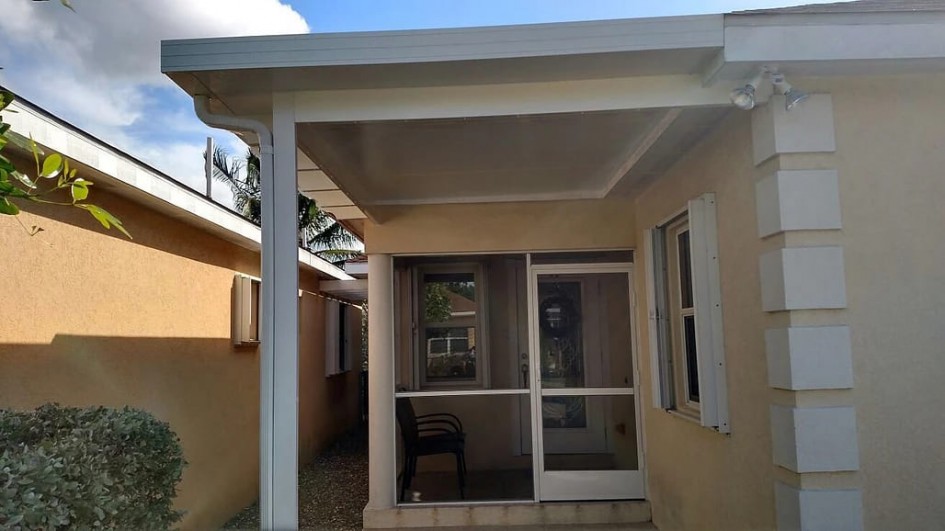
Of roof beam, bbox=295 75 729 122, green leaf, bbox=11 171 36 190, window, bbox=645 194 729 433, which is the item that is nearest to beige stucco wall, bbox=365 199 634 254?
window, bbox=645 194 729 433

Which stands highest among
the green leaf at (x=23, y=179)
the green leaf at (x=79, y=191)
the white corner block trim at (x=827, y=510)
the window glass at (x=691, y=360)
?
the green leaf at (x=23, y=179)

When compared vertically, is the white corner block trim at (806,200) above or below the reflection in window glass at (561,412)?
above

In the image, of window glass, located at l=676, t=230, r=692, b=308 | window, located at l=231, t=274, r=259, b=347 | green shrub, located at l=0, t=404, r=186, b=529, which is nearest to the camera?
green shrub, located at l=0, t=404, r=186, b=529

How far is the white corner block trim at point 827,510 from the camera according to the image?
2.79m

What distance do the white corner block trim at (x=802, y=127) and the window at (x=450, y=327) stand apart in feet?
12.8

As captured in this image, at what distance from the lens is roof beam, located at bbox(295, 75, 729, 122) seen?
307 centimetres

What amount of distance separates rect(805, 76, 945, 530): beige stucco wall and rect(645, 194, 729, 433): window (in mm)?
771

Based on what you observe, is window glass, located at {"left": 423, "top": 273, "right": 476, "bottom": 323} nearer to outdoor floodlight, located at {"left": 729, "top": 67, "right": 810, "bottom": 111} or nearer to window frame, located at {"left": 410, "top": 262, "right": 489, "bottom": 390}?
window frame, located at {"left": 410, "top": 262, "right": 489, "bottom": 390}

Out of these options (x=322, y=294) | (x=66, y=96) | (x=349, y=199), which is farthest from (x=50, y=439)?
(x=322, y=294)

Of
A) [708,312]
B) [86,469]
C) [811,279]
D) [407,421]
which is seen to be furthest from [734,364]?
[407,421]

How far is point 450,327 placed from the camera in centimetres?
659

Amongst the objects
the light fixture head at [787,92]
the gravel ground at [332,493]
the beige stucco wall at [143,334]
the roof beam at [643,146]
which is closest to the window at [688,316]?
the roof beam at [643,146]

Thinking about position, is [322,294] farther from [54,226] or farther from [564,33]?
[564,33]

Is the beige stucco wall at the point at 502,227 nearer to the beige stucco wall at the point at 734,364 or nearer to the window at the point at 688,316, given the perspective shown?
the window at the point at 688,316
